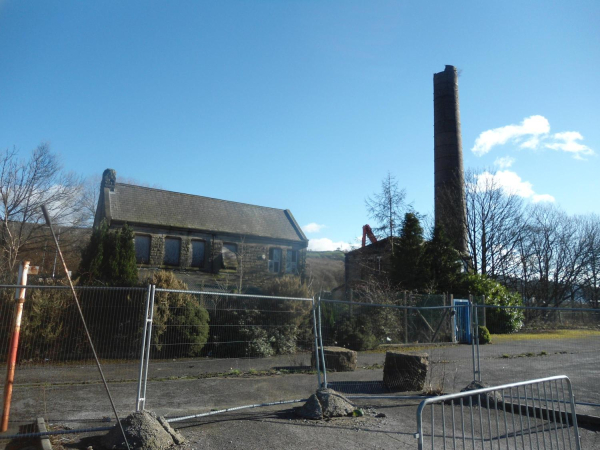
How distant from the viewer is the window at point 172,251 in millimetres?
29859

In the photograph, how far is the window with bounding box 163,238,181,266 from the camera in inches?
1176

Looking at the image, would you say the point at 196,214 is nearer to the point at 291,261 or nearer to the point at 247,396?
the point at 291,261

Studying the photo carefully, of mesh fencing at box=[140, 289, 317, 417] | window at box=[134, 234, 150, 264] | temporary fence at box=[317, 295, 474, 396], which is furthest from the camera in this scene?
window at box=[134, 234, 150, 264]

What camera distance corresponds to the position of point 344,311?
1434cm

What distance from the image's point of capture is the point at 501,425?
702 centimetres

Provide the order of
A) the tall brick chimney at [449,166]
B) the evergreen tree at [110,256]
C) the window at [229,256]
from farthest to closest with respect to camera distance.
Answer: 1. the tall brick chimney at [449,166]
2. the window at [229,256]
3. the evergreen tree at [110,256]

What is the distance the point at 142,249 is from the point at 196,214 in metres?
5.13

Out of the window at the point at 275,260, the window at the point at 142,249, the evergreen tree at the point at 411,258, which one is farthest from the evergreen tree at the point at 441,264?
the window at the point at 142,249

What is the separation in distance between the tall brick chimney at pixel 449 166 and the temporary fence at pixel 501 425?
87.9 ft

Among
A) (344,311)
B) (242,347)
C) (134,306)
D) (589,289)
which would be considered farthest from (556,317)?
(589,289)

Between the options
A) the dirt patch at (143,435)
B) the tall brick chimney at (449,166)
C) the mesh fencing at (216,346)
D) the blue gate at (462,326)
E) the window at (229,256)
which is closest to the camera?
the dirt patch at (143,435)

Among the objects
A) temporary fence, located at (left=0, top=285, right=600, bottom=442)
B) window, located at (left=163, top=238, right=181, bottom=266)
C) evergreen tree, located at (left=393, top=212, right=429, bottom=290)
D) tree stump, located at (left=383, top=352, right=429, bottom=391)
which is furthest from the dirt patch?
window, located at (left=163, top=238, right=181, bottom=266)

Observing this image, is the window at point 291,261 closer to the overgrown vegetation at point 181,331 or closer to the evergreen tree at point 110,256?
the evergreen tree at point 110,256

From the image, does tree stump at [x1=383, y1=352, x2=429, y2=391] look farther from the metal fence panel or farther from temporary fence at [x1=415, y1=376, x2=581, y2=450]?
the metal fence panel
